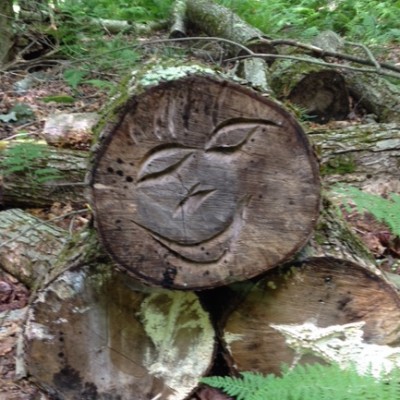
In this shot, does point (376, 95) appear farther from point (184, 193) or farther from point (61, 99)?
point (184, 193)

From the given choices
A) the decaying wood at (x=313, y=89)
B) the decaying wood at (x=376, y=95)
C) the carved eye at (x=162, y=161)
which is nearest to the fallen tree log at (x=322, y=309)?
the carved eye at (x=162, y=161)

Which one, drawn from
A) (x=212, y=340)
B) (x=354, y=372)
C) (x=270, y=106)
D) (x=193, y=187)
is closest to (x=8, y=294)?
(x=212, y=340)

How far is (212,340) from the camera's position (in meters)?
2.76

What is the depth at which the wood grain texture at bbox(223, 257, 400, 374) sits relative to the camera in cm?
264

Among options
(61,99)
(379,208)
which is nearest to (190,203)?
(379,208)

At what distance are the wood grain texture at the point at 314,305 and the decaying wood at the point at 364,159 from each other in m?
1.86

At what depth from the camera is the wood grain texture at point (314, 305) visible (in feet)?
A: 8.66

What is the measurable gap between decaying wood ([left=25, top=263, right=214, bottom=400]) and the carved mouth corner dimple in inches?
17.7

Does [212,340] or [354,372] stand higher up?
[354,372]

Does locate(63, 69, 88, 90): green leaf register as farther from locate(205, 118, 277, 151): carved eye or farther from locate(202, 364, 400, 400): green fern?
locate(202, 364, 400, 400): green fern

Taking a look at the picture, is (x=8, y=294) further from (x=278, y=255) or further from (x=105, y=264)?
(x=278, y=255)

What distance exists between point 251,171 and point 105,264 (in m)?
0.77

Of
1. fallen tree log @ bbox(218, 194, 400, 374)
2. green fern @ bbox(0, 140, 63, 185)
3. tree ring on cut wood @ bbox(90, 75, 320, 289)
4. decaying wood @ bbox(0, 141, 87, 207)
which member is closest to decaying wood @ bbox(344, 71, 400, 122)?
decaying wood @ bbox(0, 141, 87, 207)

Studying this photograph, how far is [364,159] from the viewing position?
4.52 metres
